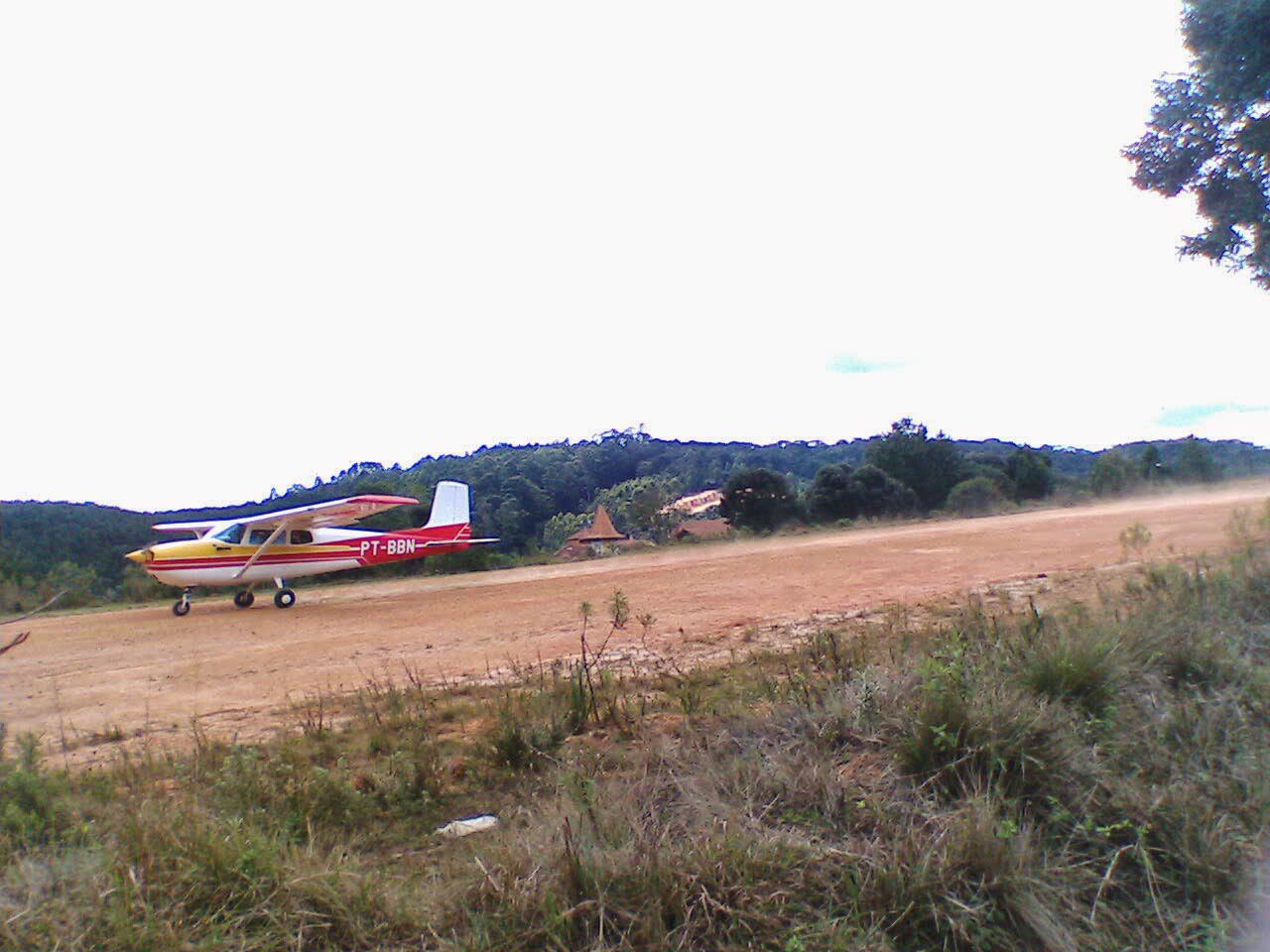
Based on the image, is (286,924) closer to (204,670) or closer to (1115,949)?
(1115,949)

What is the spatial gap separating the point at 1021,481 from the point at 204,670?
32904 millimetres

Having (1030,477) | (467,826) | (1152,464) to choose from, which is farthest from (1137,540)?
(1030,477)

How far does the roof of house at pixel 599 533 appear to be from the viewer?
30473 mm

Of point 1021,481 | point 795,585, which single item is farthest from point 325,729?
point 1021,481

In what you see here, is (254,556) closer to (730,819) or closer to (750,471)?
(730,819)

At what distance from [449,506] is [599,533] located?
9437mm

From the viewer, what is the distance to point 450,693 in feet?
22.3

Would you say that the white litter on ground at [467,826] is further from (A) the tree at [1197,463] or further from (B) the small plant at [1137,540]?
(A) the tree at [1197,463]

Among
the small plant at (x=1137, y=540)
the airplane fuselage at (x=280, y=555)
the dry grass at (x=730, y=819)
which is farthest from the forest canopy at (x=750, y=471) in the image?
the dry grass at (x=730, y=819)

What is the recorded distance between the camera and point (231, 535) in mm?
17578

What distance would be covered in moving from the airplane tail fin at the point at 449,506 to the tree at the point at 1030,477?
22.7m

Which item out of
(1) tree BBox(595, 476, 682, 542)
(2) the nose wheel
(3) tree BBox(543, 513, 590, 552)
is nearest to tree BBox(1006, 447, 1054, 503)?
(1) tree BBox(595, 476, 682, 542)

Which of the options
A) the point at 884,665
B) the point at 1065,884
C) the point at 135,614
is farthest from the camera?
the point at 135,614

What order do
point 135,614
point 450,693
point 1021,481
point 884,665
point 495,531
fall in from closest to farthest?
1. point 884,665
2. point 450,693
3. point 135,614
4. point 495,531
5. point 1021,481
